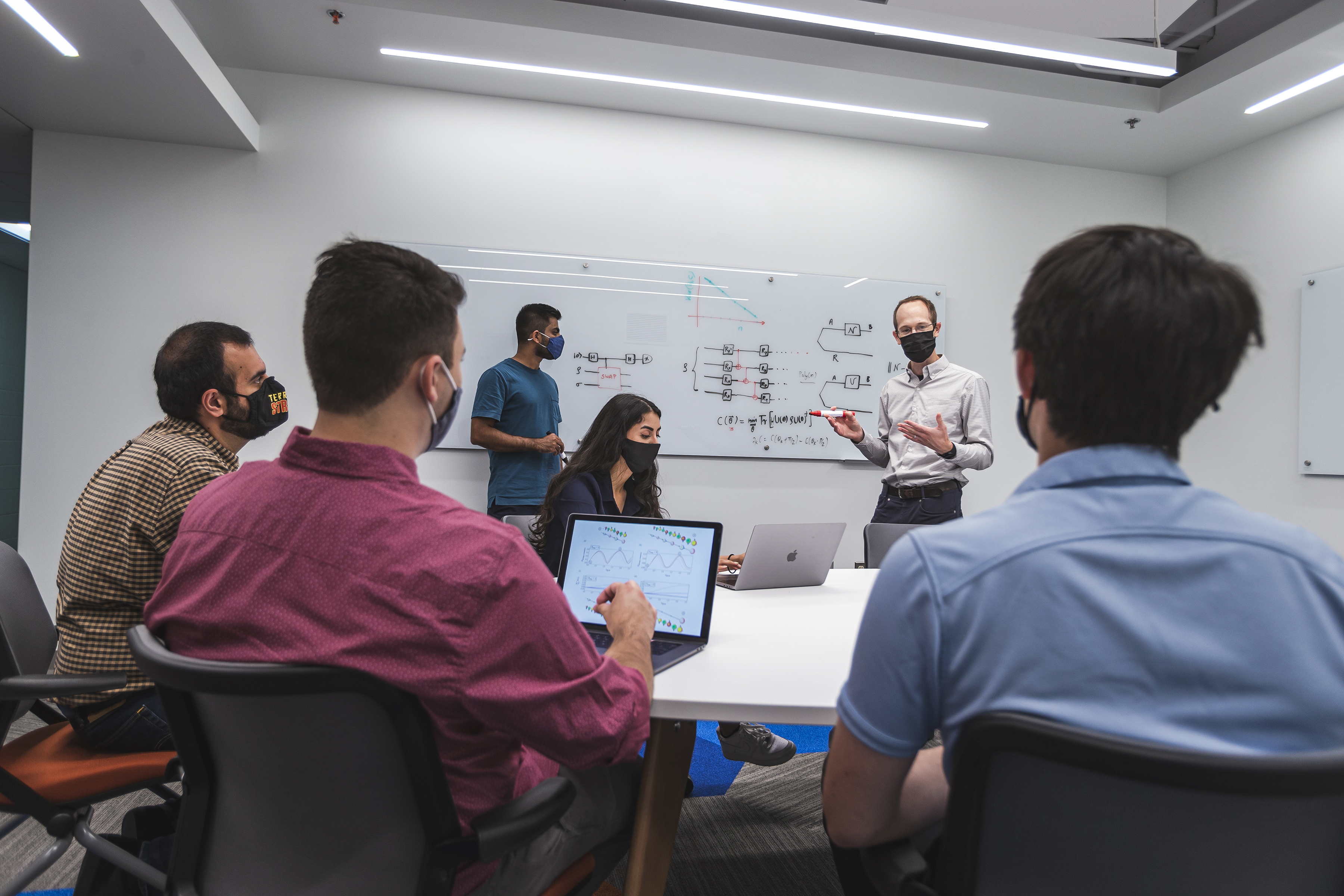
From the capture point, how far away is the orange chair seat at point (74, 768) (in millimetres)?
1312

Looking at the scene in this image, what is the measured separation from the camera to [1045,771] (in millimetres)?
633

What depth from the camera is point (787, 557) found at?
79.1 inches

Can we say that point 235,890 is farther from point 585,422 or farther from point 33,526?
point 33,526

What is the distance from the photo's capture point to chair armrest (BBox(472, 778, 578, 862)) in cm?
86

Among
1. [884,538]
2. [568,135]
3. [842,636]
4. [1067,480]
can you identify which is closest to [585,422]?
[568,135]

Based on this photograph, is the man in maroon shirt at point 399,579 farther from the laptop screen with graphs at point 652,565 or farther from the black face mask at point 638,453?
the black face mask at point 638,453

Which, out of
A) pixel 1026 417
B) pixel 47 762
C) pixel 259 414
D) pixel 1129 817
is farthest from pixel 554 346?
pixel 1129 817

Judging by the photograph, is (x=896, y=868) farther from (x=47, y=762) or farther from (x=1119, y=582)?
(x=47, y=762)

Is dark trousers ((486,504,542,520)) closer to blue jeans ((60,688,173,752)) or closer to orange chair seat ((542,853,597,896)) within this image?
blue jeans ((60,688,173,752))

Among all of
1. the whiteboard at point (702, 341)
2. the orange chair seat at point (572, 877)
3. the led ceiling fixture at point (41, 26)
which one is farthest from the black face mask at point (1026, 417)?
the led ceiling fixture at point (41, 26)

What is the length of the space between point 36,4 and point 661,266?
2706mm

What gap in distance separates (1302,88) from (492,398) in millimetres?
4246

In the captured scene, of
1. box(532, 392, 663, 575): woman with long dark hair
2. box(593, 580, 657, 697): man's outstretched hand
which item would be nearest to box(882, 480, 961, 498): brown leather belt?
box(532, 392, 663, 575): woman with long dark hair

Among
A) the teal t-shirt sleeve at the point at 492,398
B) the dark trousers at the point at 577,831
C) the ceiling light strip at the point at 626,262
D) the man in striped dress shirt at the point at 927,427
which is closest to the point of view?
the dark trousers at the point at 577,831
